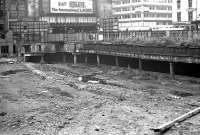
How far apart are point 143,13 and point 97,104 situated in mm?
80680

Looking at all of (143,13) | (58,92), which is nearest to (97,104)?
(58,92)

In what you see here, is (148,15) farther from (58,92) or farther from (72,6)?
(58,92)

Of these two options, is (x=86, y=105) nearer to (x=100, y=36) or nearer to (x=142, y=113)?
(x=142, y=113)

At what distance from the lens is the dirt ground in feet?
68.7

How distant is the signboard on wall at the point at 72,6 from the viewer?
86.7 metres

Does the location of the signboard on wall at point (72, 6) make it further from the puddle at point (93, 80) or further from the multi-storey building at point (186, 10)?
the puddle at point (93, 80)

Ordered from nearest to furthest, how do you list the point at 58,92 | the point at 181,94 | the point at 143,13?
the point at 181,94
the point at 58,92
the point at 143,13

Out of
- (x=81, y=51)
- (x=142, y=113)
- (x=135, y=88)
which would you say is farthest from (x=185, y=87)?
(x=81, y=51)

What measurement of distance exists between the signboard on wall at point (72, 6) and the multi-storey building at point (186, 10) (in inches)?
1122

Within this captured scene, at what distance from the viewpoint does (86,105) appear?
2728 centimetres

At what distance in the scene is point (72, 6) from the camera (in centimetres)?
8906

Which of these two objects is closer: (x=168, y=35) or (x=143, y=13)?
(x=168, y=35)

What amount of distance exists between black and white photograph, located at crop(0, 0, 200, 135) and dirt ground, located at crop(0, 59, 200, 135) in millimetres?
65

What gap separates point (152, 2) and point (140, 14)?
6.21 m
